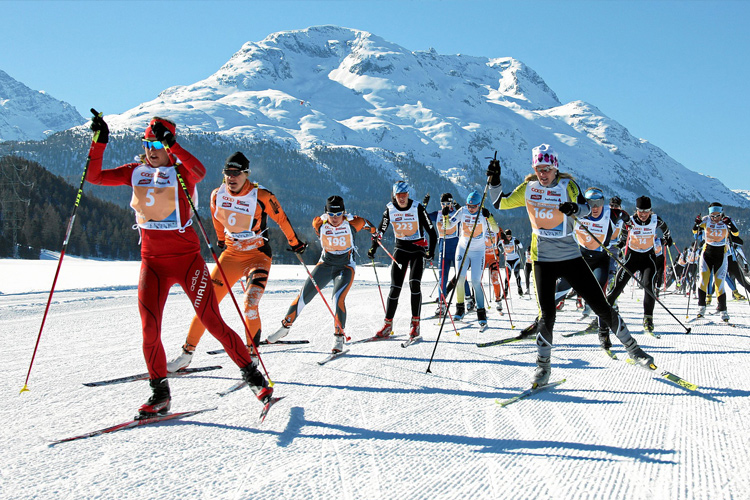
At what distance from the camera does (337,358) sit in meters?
6.02

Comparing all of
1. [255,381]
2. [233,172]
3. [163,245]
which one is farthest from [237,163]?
[255,381]

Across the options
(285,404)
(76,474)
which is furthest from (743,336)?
(76,474)

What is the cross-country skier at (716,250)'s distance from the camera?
9672mm

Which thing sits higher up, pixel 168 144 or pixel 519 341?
pixel 168 144

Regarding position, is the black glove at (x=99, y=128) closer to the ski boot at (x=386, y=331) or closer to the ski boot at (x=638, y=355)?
the ski boot at (x=386, y=331)

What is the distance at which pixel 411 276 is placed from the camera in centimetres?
782

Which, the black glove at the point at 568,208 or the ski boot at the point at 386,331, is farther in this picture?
the ski boot at the point at 386,331

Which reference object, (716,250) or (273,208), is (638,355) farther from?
(716,250)

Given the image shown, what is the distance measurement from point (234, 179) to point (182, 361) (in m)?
2.03

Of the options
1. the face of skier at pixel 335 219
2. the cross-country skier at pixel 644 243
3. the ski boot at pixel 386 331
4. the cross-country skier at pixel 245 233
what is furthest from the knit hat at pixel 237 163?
the cross-country skier at pixel 644 243

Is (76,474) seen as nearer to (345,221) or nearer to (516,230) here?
(345,221)

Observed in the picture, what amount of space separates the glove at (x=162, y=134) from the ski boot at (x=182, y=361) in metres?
2.38

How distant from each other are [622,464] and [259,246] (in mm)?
4316

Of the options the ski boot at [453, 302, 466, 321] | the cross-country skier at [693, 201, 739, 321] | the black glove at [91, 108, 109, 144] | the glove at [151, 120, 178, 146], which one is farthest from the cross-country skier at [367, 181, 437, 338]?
the cross-country skier at [693, 201, 739, 321]
